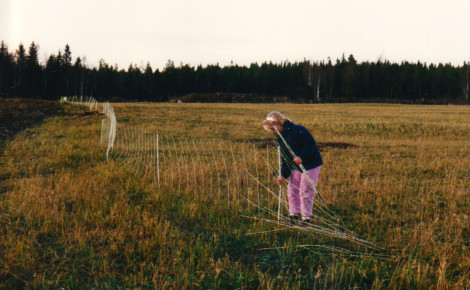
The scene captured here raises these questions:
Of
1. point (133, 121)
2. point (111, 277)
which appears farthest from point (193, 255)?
point (133, 121)

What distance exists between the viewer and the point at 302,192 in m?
5.31

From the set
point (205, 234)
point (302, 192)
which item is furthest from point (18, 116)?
point (302, 192)

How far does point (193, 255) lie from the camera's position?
408 centimetres

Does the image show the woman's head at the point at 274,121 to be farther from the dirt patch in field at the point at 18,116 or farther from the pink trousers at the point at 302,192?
the dirt patch in field at the point at 18,116

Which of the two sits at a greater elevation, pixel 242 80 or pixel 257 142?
pixel 242 80

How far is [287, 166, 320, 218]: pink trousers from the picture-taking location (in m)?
5.29

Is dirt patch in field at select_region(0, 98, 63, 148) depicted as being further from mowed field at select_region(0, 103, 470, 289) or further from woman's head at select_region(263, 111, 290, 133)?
woman's head at select_region(263, 111, 290, 133)

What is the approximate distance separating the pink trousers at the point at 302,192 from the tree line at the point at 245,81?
62.1 metres

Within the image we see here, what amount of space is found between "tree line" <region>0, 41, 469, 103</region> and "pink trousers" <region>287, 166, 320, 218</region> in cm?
6207

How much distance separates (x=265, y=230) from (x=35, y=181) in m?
4.95

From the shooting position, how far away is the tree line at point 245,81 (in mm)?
69500

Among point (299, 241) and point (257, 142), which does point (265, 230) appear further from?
point (257, 142)

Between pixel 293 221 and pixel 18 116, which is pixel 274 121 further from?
pixel 18 116

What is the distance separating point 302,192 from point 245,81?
287 feet
